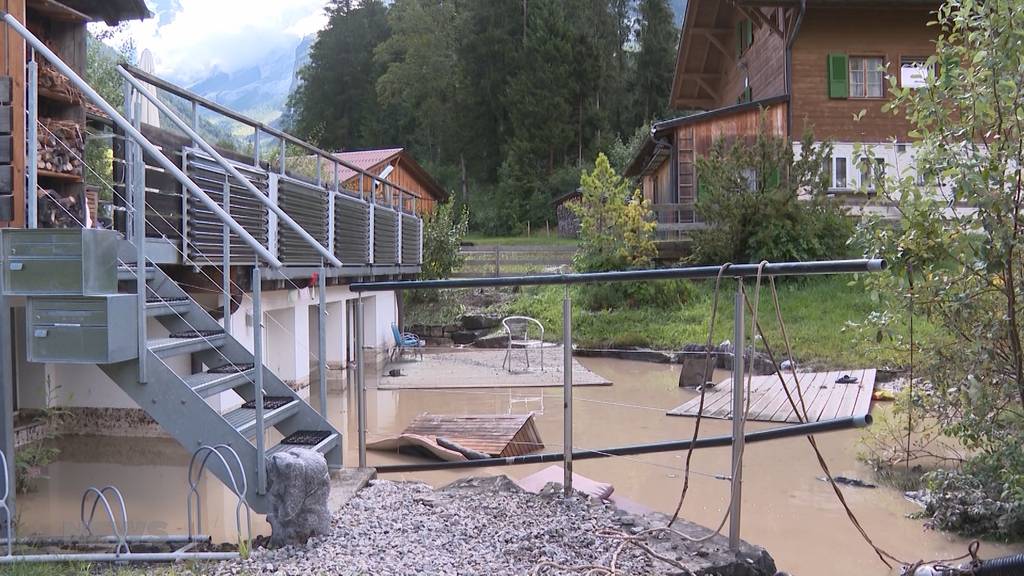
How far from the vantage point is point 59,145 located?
20.0ft

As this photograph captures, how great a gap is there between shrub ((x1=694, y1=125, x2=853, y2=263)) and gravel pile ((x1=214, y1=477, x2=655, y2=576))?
16.2 m

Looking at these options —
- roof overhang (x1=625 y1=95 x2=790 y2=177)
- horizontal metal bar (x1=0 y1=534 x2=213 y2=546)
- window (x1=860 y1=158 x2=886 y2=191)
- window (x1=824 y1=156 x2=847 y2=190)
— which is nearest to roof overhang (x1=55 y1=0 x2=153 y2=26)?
horizontal metal bar (x1=0 y1=534 x2=213 y2=546)

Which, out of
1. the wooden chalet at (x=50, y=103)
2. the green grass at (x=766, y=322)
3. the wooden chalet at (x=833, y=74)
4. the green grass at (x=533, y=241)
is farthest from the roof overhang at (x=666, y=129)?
the wooden chalet at (x=50, y=103)

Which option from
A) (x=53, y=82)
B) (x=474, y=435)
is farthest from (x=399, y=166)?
(x=53, y=82)

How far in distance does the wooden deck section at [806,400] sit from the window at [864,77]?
1410cm

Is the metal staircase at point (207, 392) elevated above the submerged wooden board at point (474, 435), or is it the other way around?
the metal staircase at point (207, 392)

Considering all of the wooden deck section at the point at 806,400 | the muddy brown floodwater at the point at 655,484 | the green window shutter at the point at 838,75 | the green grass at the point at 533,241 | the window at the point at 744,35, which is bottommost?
the muddy brown floodwater at the point at 655,484

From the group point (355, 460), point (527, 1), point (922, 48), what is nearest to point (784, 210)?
point (922, 48)

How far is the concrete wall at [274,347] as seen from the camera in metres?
8.21

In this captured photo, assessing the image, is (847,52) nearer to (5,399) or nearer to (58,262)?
(58,262)

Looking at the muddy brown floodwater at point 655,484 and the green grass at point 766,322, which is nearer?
the muddy brown floodwater at point 655,484

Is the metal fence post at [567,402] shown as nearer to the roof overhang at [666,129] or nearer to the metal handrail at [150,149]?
the metal handrail at [150,149]

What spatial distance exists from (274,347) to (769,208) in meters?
12.3

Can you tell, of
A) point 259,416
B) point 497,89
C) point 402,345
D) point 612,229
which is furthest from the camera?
point 497,89
